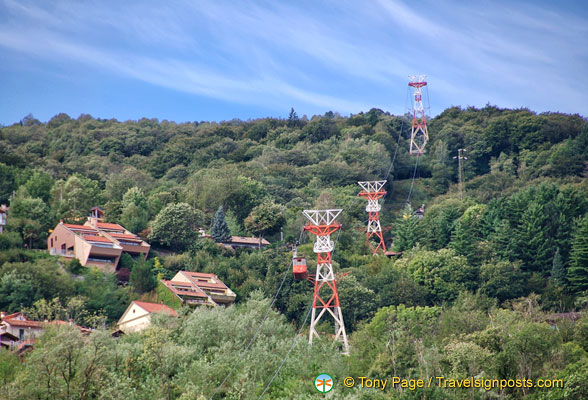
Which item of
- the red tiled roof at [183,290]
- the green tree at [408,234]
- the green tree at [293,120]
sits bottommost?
the red tiled roof at [183,290]

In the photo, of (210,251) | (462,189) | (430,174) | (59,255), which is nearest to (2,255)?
(59,255)

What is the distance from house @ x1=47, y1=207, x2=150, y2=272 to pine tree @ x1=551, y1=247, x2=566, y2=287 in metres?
24.7

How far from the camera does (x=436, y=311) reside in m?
42.1

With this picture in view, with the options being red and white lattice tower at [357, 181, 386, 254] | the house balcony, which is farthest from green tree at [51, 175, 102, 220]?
red and white lattice tower at [357, 181, 386, 254]

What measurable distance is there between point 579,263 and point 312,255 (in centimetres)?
1591

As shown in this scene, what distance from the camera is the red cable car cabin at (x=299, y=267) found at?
1638 inches

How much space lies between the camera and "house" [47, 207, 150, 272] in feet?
161

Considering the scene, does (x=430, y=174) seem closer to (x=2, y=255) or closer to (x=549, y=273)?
(x=549, y=273)

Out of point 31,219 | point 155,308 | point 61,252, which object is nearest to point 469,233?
point 155,308

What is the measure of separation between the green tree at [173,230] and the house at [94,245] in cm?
137

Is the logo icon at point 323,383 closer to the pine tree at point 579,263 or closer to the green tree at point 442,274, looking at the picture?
the green tree at point 442,274

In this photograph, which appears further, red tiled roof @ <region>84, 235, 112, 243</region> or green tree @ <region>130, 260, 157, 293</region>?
red tiled roof @ <region>84, 235, 112, 243</region>

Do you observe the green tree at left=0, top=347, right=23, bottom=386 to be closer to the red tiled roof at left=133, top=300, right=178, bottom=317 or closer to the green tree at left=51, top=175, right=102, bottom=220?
the red tiled roof at left=133, top=300, right=178, bottom=317

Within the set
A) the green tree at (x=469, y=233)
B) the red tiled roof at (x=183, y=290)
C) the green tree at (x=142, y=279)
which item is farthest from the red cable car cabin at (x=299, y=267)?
the green tree at (x=469, y=233)
